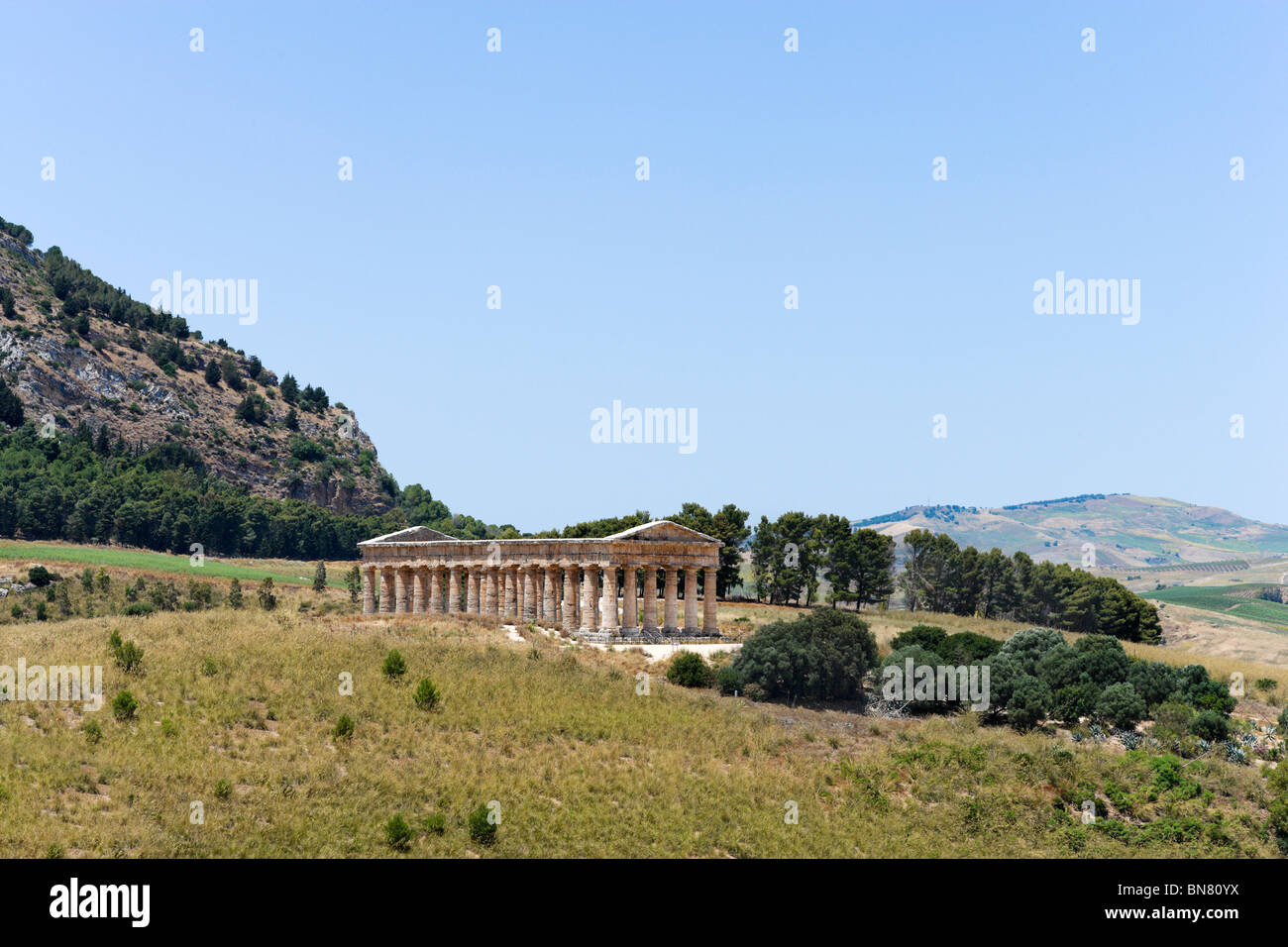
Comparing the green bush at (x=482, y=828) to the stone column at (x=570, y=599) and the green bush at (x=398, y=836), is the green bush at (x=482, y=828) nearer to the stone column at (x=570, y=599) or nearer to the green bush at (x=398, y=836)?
the green bush at (x=398, y=836)

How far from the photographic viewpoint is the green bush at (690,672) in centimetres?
5978

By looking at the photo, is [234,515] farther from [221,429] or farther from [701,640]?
[701,640]

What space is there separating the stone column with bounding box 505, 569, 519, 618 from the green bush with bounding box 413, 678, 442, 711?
30.4m

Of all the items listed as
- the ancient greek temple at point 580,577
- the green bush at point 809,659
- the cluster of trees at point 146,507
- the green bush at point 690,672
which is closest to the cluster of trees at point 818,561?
the ancient greek temple at point 580,577

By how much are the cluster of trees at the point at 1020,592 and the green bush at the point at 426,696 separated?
254ft

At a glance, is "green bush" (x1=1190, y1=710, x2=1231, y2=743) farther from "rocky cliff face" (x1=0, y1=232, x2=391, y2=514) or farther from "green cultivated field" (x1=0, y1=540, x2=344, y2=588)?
"rocky cliff face" (x1=0, y1=232, x2=391, y2=514)

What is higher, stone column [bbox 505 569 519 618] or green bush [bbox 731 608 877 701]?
stone column [bbox 505 569 519 618]

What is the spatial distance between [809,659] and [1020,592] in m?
65.6

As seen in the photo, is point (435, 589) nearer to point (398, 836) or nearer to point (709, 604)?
point (709, 604)

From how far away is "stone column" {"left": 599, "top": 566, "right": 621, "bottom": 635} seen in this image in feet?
234

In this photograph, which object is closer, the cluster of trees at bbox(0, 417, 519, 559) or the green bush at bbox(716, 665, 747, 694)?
the green bush at bbox(716, 665, 747, 694)

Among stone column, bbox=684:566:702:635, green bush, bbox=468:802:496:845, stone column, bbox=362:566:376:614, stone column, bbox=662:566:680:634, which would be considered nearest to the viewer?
green bush, bbox=468:802:496:845

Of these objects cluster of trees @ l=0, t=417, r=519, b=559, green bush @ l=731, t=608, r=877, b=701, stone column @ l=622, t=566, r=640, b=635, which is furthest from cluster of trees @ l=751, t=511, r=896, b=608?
green bush @ l=731, t=608, r=877, b=701
